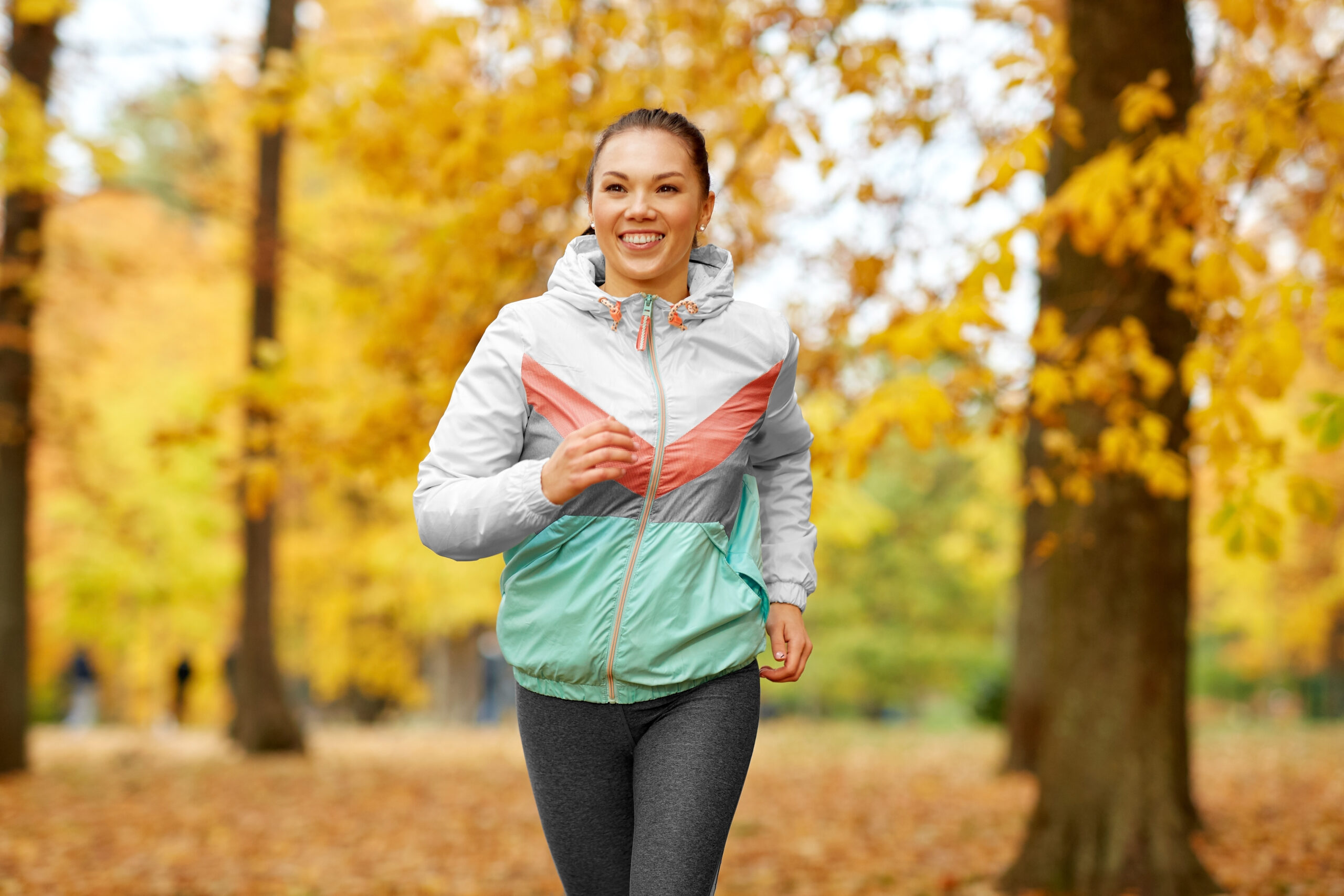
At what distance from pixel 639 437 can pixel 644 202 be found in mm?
433

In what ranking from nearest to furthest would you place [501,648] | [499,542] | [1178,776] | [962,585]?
[499,542]
[501,648]
[1178,776]
[962,585]

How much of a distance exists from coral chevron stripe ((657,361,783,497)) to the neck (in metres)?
0.23

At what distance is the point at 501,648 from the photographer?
2172mm

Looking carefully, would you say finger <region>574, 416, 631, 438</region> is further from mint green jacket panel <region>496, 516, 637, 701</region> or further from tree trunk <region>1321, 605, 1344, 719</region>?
tree trunk <region>1321, 605, 1344, 719</region>

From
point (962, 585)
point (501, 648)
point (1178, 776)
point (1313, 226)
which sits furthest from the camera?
point (962, 585)

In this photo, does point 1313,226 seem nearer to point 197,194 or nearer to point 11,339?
point 11,339

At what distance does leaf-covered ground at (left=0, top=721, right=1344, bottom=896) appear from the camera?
19.9ft

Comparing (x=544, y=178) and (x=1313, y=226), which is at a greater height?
(x=544, y=178)

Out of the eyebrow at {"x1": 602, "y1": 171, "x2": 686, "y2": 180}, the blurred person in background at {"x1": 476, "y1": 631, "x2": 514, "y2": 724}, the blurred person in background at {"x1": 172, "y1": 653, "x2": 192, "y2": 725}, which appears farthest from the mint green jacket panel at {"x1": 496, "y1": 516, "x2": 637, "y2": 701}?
the blurred person in background at {"x1": 476, "y1": 631, "x2": 514, "y2": 724}

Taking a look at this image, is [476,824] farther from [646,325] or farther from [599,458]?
[599,458]

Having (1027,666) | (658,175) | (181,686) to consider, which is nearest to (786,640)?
(658,175)

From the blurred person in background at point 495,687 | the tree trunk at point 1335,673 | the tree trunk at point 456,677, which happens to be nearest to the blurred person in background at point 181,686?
the tree trunk at point 456,677

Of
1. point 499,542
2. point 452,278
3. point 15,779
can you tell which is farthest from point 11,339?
point 499,542

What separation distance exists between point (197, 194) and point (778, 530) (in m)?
11.2
